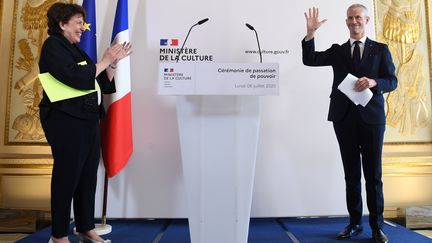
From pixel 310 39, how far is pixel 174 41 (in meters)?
1.11

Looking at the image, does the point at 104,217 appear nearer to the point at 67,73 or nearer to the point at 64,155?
the point at 64,155

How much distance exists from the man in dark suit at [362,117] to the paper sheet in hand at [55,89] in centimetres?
161

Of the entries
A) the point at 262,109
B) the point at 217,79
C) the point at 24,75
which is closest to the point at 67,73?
the point at 217,79

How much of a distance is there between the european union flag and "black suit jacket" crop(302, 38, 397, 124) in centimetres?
155

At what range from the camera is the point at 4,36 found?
3.17 metres

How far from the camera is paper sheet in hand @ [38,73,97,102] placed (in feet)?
5.85

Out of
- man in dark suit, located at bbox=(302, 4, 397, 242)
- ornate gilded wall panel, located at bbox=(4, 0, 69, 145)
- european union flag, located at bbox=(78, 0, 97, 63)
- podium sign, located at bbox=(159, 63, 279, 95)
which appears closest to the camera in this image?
podium sign, located at bbox=(159, 63, 279, 95)

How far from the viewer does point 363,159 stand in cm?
218

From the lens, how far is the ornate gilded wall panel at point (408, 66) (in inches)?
125

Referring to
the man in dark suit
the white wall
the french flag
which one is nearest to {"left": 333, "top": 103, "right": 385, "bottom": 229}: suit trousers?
the man in dark suit

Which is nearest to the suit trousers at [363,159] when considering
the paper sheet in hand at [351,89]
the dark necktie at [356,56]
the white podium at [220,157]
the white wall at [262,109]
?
the paper sheet in hand at [351,89]

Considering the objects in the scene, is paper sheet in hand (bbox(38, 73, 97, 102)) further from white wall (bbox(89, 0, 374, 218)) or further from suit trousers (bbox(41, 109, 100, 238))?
white wall (bbox(89, 0, 374, 218))

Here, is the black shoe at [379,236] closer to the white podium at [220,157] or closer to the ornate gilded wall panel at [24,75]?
the white podium at [220,157]

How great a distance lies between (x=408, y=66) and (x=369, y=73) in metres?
1.41
